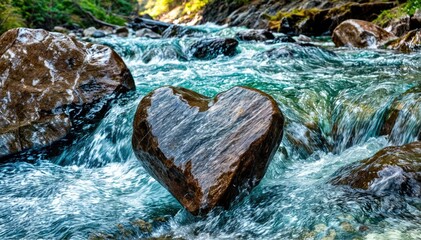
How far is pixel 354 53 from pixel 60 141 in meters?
7.88

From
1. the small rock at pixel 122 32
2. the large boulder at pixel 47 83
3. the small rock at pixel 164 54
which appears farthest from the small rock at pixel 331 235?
the small rock at pixel 122 32

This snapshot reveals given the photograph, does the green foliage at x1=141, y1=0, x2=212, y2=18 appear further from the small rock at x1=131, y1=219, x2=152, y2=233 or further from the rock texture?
the small rock at x1=131, y1=219, x2=152, y2=233

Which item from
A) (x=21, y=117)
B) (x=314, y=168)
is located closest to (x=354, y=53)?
(x=314, y=168)

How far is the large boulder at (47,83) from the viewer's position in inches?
218

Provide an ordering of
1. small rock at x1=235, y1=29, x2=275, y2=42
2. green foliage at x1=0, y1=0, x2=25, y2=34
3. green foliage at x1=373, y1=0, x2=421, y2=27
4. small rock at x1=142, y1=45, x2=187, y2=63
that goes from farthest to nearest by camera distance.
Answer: small rock at x1=235, y1=29, x2=275, y2=42 < green foliage at x1=0, y1=0, x2=25, y2=34 < green foliage at x1=373, y1=0, x2=421, y2=27 < small rock at x1=142, y1=45, x2=187, y2=63

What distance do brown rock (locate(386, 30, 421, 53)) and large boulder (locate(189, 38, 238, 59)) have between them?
445cm

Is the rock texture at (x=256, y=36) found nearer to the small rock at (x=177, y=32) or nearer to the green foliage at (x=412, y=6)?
the small rock at (x=177, y=32)

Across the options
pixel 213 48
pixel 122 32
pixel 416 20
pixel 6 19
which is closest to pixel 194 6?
pixel 122 32

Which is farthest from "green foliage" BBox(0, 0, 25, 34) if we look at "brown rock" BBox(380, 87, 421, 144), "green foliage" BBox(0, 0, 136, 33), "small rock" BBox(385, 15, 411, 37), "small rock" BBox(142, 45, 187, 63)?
"small rock" BBox(385, 15, 411, 37)

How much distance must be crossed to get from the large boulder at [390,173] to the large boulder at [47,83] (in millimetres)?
4060

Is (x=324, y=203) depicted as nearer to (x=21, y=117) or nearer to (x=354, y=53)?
(x=21, y=117)

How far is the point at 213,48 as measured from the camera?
1141cm

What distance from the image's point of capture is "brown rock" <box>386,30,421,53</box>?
381 inches

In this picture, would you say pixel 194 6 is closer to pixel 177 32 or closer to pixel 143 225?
pixel 177 32
